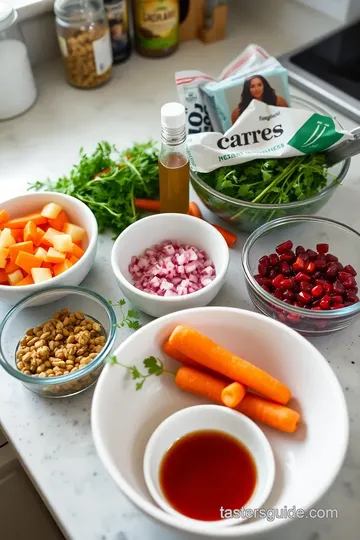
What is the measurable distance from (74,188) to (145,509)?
0.62m

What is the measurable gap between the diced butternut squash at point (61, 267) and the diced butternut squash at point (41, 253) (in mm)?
24

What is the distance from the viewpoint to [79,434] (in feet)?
2.53

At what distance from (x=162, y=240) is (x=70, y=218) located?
0.55ft

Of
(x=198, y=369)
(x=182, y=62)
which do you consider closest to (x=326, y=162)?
(x=198, y=369)

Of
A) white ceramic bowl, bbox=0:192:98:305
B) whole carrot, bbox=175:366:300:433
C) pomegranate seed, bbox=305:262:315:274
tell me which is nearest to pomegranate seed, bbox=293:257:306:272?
pomegranate seed, bbox=305:262:315:274

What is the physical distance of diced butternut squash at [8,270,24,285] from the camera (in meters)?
0.89

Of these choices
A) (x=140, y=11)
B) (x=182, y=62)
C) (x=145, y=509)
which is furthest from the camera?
(x=182, y=62)

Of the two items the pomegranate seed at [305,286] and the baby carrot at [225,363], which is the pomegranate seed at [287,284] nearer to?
the pomegranate seed at [305,286]

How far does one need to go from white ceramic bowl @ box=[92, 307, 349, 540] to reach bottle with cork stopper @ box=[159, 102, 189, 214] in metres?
0.27

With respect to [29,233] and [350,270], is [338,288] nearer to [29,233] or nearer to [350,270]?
[350,270]

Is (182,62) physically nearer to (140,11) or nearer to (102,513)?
(140,11)

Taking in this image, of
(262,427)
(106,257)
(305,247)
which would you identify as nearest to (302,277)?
(305,247)

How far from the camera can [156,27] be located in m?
1.34

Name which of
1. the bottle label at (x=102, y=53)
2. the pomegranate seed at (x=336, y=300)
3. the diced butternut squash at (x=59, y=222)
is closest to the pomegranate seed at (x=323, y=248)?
the pomegranate seed at (x=336, y=300)
